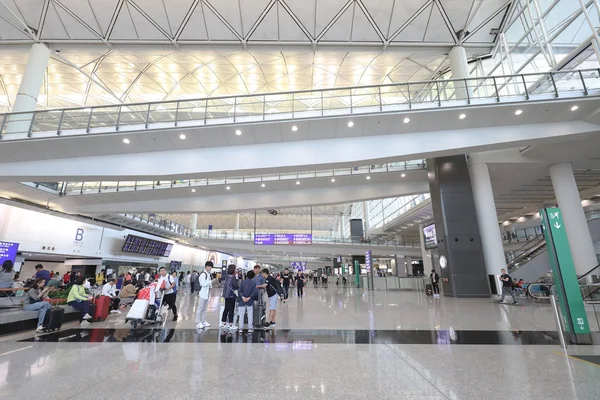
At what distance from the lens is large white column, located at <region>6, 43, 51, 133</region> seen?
12594 mm

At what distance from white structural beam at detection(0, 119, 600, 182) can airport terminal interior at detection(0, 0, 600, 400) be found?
0.32 ft

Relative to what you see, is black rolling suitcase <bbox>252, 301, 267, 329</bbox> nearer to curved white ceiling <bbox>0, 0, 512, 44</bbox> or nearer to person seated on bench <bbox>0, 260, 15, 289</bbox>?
person seated on bench <bbox>0, 260, 15, 289</bbox>

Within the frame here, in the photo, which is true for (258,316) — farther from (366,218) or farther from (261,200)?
(366,218)

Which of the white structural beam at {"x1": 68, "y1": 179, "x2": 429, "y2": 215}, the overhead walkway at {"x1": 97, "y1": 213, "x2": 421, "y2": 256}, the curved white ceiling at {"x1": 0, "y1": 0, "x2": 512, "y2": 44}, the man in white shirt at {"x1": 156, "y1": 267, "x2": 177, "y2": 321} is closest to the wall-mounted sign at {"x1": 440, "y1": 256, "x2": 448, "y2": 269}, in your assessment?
the white structural beam at {"x1": 68, "y1": 179, "x2": 429, "y2": 215}

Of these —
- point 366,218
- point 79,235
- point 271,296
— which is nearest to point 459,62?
point 271,296

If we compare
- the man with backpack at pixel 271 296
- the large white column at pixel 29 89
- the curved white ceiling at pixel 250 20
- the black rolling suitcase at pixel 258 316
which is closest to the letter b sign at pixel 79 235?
the large white column at pixel 29 89

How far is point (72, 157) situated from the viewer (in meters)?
14.0

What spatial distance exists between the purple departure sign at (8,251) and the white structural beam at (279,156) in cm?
714

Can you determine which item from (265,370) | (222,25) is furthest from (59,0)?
(265,370)

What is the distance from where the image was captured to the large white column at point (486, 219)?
1603 centimetres

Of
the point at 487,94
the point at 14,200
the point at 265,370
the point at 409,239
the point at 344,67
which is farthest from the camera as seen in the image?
the point at 409,239

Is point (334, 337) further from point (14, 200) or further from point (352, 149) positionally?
point (14, 200)

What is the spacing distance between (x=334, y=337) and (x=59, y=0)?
2479 centimetres

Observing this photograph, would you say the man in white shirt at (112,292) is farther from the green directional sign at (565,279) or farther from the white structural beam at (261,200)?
the green directional sign at (565,279)
